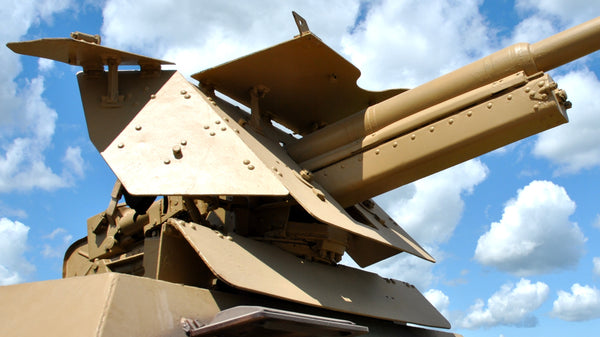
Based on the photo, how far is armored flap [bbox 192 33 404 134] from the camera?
6.31 meters

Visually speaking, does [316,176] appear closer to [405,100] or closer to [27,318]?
[405,100]

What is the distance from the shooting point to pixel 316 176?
6406 mm

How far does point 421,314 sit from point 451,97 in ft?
7.79

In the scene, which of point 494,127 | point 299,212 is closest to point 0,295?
point 299,212

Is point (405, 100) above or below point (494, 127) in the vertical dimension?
above

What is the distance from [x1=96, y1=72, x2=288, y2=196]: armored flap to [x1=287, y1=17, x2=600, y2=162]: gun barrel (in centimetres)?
121

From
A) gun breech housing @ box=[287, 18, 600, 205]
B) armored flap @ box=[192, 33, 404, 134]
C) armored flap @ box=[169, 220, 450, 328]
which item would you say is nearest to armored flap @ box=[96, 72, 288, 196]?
armored flap @ box=[169, 220, 450, 328]

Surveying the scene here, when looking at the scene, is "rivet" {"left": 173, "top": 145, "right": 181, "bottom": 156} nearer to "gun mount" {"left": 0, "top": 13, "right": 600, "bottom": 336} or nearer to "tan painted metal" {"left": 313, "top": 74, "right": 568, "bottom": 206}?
"gun mount" {"left": 0, "top": 13, "right": 600, "bottom": 336}

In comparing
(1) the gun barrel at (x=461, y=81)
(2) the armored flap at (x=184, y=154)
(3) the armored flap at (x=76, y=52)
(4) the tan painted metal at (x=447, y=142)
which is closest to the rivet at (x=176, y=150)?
(2) the armored flap at (x=184, y=154)

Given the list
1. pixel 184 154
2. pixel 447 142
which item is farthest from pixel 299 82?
pixel 184 154

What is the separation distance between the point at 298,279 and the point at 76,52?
2876 millimetres

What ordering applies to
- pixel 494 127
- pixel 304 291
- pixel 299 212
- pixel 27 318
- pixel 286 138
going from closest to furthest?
pixel 27 318 < pixel 304 291 < pixel 494 127 < pixel 299 212 < pixel 286 138

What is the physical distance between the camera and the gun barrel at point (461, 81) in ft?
18.0

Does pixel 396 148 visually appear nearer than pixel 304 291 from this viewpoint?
No
